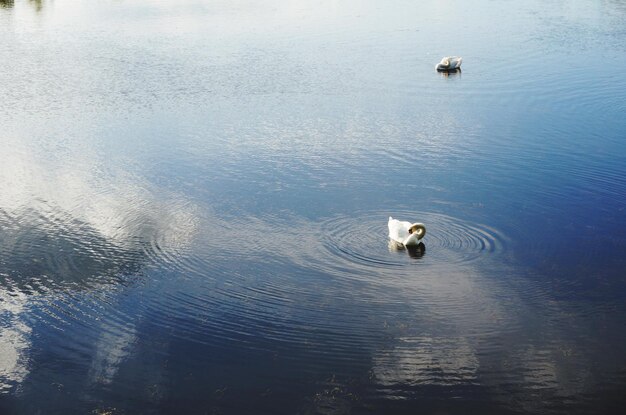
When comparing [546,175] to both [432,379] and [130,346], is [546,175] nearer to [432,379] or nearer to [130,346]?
[432,379]

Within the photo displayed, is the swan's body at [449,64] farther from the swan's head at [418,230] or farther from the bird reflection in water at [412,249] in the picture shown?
the bird reflection in water at [412,249]

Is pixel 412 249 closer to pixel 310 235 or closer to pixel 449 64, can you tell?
→ pixel 310 235

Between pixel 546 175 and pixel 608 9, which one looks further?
pixel 608 9

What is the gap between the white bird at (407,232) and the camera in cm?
1727

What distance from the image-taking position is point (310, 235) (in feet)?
59.3

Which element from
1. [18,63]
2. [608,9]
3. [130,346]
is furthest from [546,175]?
[608,9]

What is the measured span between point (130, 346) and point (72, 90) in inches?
818

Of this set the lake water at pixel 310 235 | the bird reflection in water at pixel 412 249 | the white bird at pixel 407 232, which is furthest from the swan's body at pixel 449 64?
the bird reflection in water at pixel 412 249

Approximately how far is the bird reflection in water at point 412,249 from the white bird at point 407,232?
0.08 meters

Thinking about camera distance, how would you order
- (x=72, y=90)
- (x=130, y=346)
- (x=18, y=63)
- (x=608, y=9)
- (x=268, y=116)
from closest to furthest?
(x=130, y=346) < (x=268, y=116) < (x=72, y=90) < (x=18, y=63) < (x=608, y=9)

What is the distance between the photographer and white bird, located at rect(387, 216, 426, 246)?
17.3m

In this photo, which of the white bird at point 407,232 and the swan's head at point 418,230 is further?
the swan's head at point 418,230

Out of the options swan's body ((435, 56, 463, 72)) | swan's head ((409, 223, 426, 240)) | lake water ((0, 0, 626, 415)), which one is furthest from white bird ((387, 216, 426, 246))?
swan's body ((435, 56, 463, 72))

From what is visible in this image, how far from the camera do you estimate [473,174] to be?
2233 cm
